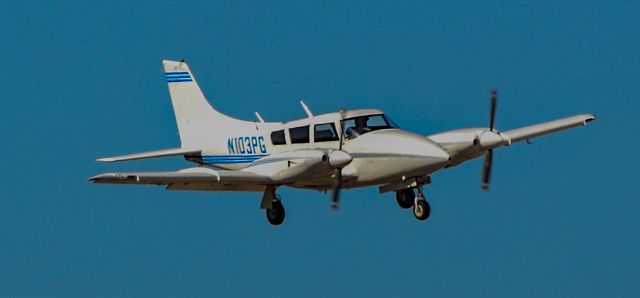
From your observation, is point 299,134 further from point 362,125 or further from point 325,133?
point 362,125

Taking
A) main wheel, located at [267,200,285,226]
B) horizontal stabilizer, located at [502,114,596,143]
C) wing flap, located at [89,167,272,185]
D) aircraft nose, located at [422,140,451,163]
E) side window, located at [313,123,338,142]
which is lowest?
main wheel, located at [267,200,285,226]

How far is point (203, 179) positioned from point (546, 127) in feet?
43.0

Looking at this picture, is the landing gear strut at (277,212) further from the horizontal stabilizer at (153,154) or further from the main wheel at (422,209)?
the horizontal stabilizer at (153,154)

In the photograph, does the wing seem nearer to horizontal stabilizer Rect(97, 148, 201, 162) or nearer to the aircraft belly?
the aircraft belly

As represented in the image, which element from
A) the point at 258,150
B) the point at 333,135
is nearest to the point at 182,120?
the point at 258,150

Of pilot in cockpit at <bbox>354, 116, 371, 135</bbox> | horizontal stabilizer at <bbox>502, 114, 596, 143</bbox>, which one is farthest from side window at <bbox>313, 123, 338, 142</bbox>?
horizontal stabilizer at <bbox>502, 114, 596, 143</bbox>

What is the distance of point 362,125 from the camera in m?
51.9

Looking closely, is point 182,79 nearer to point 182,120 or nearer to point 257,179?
point 182,120

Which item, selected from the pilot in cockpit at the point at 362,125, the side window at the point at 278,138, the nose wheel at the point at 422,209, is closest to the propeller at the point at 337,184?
the pilot in cockpit at the point at 362,125

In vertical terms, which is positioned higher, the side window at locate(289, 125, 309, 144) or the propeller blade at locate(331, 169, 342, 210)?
the side window at locate(289, 125, 309, 144)

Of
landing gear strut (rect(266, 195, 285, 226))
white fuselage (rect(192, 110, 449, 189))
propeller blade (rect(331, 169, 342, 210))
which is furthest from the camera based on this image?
landing gear strut (rect(266, 195, 285, 226))

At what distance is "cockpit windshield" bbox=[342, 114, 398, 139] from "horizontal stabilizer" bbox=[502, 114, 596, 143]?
197 inches

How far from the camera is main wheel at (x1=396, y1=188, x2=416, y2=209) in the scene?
175 feet

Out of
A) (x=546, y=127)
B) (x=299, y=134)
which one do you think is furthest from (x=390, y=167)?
(x=546, y=127)
